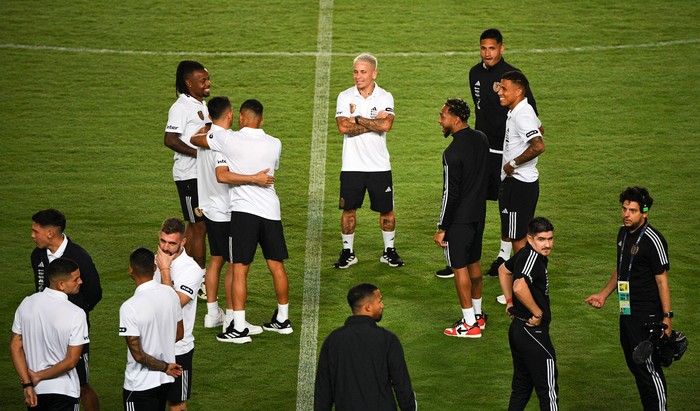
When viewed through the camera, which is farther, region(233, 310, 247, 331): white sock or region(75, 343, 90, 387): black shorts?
region(233, 310, 247, 331): white sock

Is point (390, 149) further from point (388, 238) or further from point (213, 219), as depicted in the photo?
point (213, 219)

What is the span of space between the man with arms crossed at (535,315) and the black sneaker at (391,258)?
376 cm

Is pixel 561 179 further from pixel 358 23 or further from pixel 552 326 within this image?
pixel 358 23

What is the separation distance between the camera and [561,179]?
14.2 m

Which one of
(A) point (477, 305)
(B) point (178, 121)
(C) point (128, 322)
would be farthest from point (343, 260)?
(C) point (128, 322)

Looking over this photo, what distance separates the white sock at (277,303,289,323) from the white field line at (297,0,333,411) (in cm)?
22

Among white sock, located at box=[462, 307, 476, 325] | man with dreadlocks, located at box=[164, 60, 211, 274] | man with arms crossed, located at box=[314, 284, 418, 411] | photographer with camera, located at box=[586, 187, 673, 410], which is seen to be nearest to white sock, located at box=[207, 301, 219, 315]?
man with dreadlocks, located at box=[164, 60, 211, 274]

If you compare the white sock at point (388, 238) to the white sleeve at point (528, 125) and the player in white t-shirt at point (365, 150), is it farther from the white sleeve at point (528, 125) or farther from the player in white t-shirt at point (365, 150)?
the white sleeve at point (528, 125)

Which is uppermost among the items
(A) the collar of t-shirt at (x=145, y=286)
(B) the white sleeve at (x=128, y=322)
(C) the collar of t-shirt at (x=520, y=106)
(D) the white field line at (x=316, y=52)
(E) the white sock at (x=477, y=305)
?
(D) the white field line at (x=316, y=52)

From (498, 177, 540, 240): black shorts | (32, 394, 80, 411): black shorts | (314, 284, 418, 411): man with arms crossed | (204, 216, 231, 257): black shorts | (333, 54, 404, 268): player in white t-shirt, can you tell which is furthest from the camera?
(333, 54, 404, 268): player in white t-shirt

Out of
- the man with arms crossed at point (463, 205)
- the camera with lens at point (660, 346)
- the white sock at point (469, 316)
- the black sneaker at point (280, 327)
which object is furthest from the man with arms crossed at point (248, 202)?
the camera with lens at point (660, 346)

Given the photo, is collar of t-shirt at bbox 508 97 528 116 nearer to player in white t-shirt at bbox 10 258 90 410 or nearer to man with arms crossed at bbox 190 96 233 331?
man with arms crossed at bbox 190 96 233 331

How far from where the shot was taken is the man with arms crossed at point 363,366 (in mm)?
6859

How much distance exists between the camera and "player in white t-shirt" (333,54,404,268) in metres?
11.5
